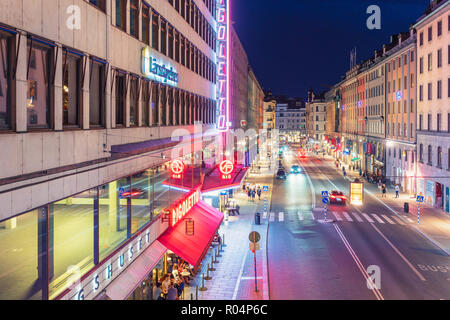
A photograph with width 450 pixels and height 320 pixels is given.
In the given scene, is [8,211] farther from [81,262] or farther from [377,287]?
[377,287]

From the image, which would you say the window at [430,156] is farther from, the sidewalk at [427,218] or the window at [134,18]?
the window at [134,18]

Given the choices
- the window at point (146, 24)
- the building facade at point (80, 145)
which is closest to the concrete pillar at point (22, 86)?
the building facade at point (80, 145)

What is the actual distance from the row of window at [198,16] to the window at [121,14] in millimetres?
8033

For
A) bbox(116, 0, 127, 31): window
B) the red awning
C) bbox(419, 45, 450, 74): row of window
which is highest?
bbox(419, 45, 450, 74): row of window

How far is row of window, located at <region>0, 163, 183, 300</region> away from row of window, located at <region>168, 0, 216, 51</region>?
43.8 ft

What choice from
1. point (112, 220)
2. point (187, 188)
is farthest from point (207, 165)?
point (112, 220)

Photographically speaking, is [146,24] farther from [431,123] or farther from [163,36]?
[431,123]

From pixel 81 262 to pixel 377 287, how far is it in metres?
15.0

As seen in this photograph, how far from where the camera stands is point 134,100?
59.3 ft

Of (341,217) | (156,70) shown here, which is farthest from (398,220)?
(156,70)

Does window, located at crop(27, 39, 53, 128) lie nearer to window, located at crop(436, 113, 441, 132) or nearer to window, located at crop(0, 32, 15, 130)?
window, located at crop(0, 32, 15, 130)

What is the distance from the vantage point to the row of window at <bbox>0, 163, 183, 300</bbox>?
9.68 metres

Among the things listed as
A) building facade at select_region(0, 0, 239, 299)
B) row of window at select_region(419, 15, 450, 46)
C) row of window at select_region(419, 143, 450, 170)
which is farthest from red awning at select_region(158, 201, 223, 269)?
row of window at select_region(419, 15, 450, 46)

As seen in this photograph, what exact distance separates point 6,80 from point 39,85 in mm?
1422
